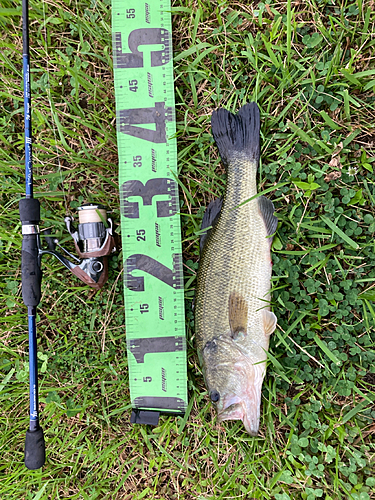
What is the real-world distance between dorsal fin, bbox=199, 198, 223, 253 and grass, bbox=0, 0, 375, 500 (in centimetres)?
16

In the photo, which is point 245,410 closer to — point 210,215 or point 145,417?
point 145,417

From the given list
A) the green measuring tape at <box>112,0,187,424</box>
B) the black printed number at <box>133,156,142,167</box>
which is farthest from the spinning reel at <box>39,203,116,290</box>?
the black printed number at <box>133,156,142,167</box>

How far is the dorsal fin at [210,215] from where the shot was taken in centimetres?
246

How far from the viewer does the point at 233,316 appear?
2.30m

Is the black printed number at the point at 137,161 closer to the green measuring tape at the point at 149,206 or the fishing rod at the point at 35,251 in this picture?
the green measuring tape at the point at 149,206

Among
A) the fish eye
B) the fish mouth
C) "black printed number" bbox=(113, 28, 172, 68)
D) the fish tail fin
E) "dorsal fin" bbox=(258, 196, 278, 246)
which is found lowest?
the fish mouth

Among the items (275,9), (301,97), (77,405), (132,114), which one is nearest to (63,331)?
(77,405)

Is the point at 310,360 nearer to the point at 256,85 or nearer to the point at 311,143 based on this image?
the point at 311,143

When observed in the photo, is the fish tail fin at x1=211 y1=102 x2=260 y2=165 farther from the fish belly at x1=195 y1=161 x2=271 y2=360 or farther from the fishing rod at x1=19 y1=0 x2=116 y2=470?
the fishing rod at x1=19 y1=0 x2=116 y2=470

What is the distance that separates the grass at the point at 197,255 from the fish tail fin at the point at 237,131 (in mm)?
129

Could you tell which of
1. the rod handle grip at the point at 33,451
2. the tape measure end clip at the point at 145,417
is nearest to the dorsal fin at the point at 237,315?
the tape measure end clip at the point at 145,417

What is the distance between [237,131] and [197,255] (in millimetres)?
1031

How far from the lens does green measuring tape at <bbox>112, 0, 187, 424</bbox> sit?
8.52 ft

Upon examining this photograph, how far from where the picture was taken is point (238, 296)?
2314 millimetres
